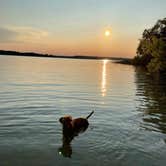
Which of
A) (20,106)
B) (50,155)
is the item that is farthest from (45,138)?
(20,106)

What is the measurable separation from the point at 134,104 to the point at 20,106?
957cm

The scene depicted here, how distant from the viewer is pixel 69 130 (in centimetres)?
1323

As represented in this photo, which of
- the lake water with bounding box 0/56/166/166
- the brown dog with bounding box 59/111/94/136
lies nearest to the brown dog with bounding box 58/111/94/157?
the brown dog with bounding box 59/111/94/136

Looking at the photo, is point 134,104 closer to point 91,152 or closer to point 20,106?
point 20,106

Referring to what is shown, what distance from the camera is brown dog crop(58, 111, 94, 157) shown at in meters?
11.7

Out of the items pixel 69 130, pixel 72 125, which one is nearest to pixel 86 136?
pixel 72 125

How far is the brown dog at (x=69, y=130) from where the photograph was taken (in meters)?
11.7

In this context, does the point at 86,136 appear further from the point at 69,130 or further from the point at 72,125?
the point at 69,130

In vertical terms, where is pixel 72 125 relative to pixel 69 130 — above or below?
above

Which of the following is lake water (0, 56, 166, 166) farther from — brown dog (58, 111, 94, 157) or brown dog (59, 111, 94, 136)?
brown dog (59, 111, 94, 136)

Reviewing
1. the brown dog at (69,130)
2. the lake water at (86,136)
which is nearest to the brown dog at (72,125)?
the brown dog at (69,130)

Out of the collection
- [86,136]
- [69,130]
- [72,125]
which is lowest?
[86,136]

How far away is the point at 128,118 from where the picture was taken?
61.0ft

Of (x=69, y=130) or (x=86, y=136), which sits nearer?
(x=69, y=130)
